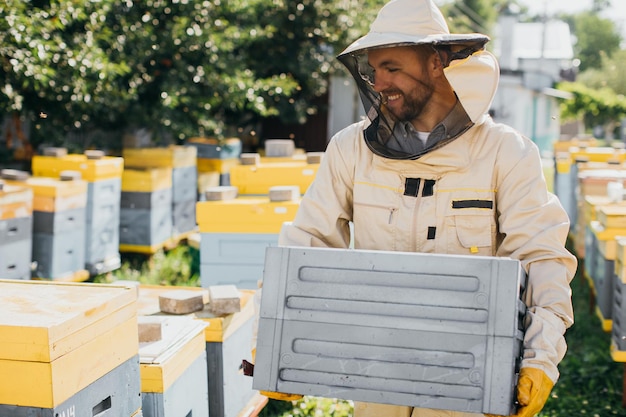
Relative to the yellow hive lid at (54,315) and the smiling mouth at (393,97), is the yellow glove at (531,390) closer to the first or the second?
the smiling mouth at (393,97)

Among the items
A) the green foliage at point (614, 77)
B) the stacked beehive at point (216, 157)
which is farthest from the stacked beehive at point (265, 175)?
the green foliage at point (614, 77)

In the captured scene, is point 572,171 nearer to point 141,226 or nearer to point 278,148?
point 278,148

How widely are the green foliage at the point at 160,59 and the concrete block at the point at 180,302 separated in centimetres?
265

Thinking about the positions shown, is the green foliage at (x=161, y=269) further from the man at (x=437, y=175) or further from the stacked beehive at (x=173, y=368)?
the man at (x=437, y=175)

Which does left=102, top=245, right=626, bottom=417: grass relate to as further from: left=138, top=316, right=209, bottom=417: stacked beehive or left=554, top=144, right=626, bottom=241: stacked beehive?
left=554, top=144, right=626, bottom=241: stacked beehive

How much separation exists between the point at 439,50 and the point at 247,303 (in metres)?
1.63

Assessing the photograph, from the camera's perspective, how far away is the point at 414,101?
222 cm

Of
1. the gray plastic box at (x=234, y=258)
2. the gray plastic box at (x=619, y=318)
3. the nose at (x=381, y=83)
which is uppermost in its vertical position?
the nose at (x=381, y=83)

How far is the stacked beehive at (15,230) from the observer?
15.6ft

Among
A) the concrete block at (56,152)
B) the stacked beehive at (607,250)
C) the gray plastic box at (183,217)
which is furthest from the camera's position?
the gray plastic box at (183,217)

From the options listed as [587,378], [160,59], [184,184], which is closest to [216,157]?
[184,184]

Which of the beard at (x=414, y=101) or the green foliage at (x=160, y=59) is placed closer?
the beard at (x=414, y=101)

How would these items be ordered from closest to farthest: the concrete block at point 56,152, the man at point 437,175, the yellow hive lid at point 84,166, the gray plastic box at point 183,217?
1. the man at point 437,175
2. the yellow hive lid at point 84,166
3. the concrete block at point 56,152
4. the gray plastic box at point 183,217

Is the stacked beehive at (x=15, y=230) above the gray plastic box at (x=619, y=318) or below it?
above
